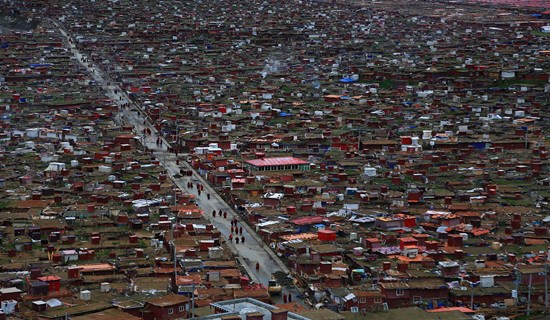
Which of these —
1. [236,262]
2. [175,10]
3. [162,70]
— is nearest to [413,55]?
[162,70]

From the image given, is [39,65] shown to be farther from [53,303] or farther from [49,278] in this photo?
[53,303]

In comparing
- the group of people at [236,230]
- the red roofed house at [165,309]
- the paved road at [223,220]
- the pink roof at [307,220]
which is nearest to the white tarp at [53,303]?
the red roofed house at [165,309]

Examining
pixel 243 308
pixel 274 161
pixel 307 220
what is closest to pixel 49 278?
pixel 243 308

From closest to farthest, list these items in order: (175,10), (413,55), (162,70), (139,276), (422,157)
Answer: (139,276), (422,157), (162,70), (413,55), (175,10)

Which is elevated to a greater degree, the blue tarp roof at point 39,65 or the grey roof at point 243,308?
the blue tarp roof at point 39,65

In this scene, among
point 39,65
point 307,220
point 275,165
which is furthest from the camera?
point 39,65

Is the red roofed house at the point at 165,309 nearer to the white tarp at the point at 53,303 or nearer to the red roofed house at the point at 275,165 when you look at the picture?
the white tarp at the point at 53,303

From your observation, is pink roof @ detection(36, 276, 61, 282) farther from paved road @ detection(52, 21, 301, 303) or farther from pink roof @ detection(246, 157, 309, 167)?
pink roof @ detection(246, 157, 309, 167)

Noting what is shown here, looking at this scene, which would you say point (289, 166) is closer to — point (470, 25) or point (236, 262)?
point (236, 262)
